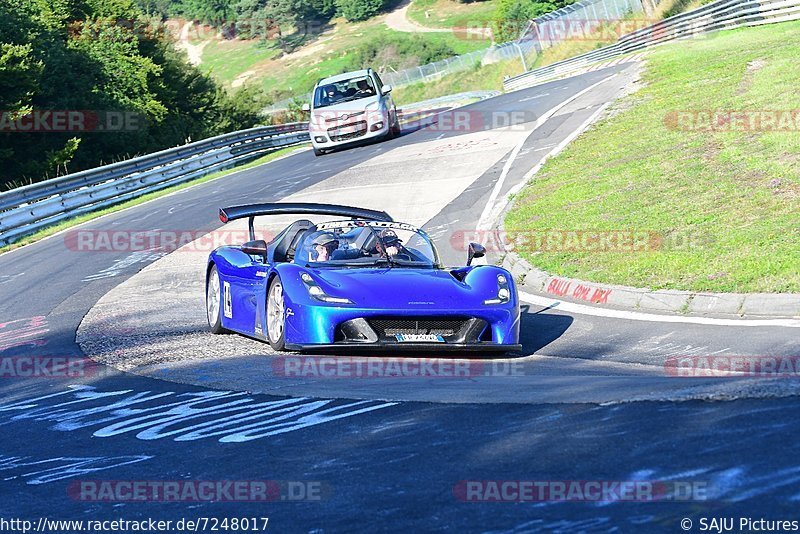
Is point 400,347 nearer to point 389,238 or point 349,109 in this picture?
point 389,238

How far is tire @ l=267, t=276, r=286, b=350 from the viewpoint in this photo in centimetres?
1018

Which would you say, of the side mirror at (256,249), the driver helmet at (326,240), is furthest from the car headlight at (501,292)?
the side mirror at (256,249)

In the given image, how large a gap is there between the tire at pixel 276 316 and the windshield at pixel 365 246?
2.06 feet

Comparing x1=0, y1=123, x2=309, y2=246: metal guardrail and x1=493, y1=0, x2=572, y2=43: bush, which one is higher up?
x1=493, y1=0, x2=572, y2=43: bush

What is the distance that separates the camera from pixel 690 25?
4619cm

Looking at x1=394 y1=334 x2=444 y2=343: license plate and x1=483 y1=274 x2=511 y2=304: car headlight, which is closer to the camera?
x1=394 y1=334 x2=444 y2=343: license plate

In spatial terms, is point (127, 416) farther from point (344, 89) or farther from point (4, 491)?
point (344, 89)

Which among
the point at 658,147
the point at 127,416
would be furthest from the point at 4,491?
the point at 658,147

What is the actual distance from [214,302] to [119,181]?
1864 centimetres

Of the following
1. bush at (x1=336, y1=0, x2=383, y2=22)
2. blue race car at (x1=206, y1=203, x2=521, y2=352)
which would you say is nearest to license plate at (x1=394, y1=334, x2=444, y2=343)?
blue race car at (x1=206, y1=203, x2=521, y2=352)

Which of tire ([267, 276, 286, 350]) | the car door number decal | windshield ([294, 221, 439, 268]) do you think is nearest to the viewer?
tire ([267, 276, 286, 350])

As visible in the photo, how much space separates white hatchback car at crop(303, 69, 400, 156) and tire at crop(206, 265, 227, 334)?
67.6 feet

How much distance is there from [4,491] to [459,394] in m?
2.79

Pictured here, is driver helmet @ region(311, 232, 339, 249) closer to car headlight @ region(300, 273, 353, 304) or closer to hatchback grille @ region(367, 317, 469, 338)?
car headlight @ region(300, 273, 353, 304)
